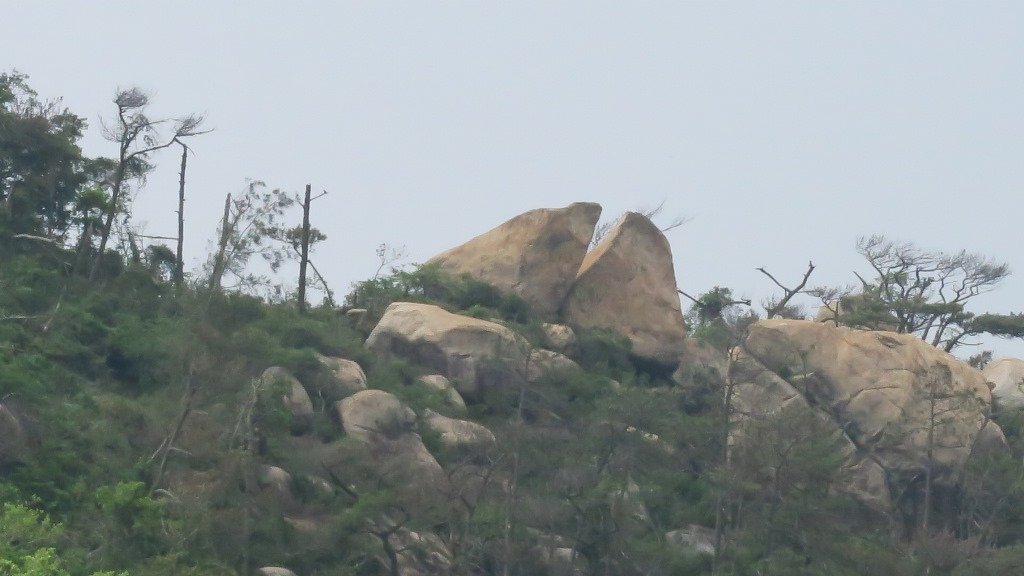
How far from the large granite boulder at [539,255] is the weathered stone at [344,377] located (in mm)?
7042

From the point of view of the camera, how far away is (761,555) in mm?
30906

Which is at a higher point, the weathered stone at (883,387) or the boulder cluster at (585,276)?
the boulder cluster at (585,276)

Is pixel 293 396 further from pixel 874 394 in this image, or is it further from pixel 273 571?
Result: pixel 874 394

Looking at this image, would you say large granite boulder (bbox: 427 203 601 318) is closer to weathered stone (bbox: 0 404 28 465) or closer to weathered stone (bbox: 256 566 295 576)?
weathered stone (bbox: 256 566 295 576)

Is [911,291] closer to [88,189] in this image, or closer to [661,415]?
[661,415]

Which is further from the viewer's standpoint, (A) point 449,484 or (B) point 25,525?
(A) point 449,484

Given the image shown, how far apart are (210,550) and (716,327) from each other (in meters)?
19.6

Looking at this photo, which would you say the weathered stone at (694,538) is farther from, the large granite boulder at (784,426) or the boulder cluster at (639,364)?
the large granite boulder at (784,426)

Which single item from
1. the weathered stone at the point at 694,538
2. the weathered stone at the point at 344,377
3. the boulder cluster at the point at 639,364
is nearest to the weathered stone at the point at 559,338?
the boulder cluster at the point at 639,364

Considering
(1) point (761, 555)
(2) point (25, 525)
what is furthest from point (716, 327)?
(2) point (25, 525)

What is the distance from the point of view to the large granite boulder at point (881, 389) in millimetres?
36312

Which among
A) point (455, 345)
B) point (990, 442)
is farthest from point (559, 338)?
point (990, 442)

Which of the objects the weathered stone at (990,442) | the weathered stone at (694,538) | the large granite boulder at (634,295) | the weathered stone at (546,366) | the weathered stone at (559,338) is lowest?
the weathered stone at (694,538)

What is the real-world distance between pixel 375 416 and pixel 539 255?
9872mm
